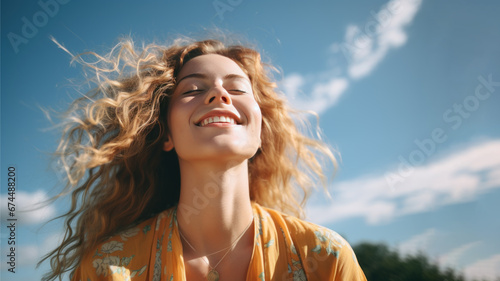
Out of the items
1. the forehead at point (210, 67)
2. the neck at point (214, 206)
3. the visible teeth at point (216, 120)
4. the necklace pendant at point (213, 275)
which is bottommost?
the necklace pendant at point (213, 275)

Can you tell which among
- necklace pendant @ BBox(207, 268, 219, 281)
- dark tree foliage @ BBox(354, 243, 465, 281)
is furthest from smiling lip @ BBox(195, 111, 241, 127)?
dark tree foliage @ BBox(354, 243, 465, 281)

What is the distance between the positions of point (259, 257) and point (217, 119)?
40.5 inches

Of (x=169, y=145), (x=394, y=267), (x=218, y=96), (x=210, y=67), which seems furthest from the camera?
(x=394, y=267)

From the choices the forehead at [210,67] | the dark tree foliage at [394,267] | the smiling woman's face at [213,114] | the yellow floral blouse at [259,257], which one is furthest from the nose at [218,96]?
the dark tree foliage at [394,267]

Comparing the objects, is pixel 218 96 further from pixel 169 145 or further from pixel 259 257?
pixel 259 257

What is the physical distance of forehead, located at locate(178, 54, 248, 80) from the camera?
2775 millimetres

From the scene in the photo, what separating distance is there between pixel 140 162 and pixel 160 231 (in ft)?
2.22

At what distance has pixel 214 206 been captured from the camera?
2.61m

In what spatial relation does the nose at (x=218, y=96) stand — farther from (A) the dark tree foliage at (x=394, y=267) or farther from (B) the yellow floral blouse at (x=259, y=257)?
(A) the dark tree foliage at (x=394, y=267)

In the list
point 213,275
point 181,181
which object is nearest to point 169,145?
point 181,181

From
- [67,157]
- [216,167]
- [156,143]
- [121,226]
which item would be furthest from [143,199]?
[216,167]

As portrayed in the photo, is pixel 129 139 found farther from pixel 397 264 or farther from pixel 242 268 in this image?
pixel 397 264

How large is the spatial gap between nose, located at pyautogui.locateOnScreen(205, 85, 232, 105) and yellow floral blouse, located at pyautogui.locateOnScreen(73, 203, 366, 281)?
38.7 inches

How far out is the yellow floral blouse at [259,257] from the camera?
2391 mm
